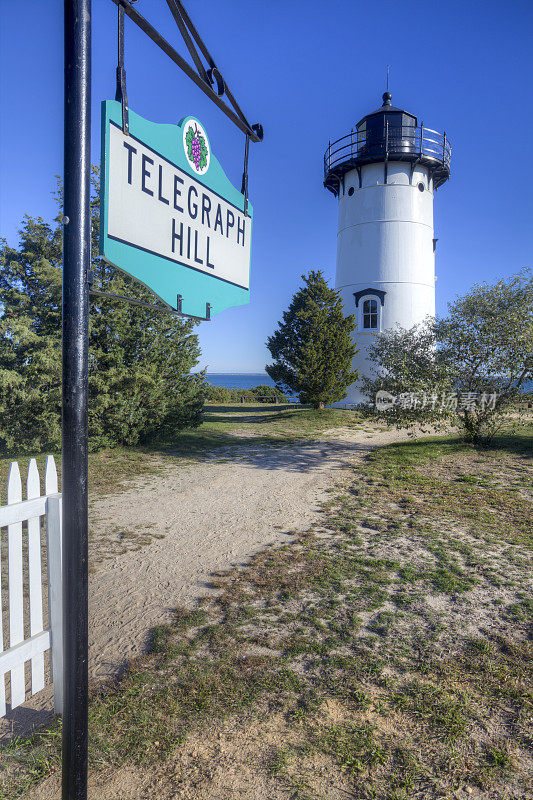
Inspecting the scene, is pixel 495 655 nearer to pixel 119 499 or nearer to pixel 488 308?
pixel 119 499

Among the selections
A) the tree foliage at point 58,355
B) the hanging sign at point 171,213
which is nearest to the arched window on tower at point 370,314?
the tree foliage at point 58,355

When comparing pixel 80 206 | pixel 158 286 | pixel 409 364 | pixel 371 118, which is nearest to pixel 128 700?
pixel 158 286

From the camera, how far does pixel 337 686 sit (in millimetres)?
3396

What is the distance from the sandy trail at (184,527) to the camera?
4.24m

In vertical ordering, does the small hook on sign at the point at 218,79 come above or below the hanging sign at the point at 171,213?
above

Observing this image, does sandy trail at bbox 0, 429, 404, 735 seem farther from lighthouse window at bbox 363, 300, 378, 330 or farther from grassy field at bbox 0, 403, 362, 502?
lighthouse window at bbox 363, 300, 378, 330

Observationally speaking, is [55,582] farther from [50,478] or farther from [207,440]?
[207,440]

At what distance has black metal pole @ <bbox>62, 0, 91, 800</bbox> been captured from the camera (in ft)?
5.79

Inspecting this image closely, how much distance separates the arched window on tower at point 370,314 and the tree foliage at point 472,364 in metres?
11.7

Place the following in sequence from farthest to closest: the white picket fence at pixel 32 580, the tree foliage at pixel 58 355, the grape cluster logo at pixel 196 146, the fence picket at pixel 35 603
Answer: the tree foliage at pixel 58 355
the fence picket at pixel 35 603
the white picket fence at pixel 32 580
the grape cluster logo at pixel 196 146

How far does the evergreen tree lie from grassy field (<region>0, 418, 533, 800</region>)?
15.0m

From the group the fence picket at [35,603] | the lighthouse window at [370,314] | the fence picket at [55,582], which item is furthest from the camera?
the lighthouse window at [370,314]

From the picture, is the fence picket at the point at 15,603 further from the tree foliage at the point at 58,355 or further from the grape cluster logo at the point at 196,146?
the tree foliage at the point at 58,355

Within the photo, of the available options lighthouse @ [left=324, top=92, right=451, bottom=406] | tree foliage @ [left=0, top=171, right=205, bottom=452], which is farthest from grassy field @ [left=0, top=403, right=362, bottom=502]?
lighthouse @ [left=324, top=92, right=451, bottom=406]
